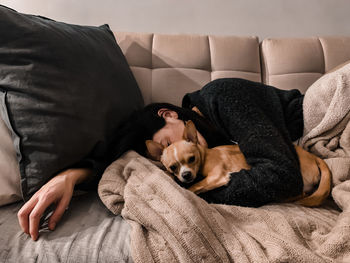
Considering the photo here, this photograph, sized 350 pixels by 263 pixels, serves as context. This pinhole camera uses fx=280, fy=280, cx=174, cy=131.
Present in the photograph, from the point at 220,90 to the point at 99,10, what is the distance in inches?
41.2

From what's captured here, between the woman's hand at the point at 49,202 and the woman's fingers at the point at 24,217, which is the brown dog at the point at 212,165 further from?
the woman's fingers at the point at 24,217

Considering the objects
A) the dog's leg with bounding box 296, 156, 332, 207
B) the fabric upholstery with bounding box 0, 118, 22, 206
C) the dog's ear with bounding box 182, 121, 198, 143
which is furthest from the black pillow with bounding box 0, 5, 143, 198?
the dog's leg with bounding box 296, 156, 332, 207

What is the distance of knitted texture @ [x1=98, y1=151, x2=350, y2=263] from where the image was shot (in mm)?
591

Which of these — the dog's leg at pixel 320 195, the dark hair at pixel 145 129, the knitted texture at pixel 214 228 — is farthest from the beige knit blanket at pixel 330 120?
the dark hair at pixel 145 129

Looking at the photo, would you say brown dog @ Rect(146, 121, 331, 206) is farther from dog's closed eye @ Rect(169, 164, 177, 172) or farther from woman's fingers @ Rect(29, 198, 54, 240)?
woman's fingers @ Rect(29, 198, 54, 240)

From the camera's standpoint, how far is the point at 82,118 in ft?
2.77

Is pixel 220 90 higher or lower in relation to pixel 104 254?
higher

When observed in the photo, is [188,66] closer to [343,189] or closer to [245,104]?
[245,104]

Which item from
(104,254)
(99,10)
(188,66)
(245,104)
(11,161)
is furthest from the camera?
(99,10)

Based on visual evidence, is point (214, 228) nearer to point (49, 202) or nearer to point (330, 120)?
point (49, 202)

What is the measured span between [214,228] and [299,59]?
1146 millimetres

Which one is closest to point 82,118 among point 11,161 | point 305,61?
point 11,161

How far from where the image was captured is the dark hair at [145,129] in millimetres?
986

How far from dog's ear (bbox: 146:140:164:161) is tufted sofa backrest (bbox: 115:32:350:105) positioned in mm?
422
